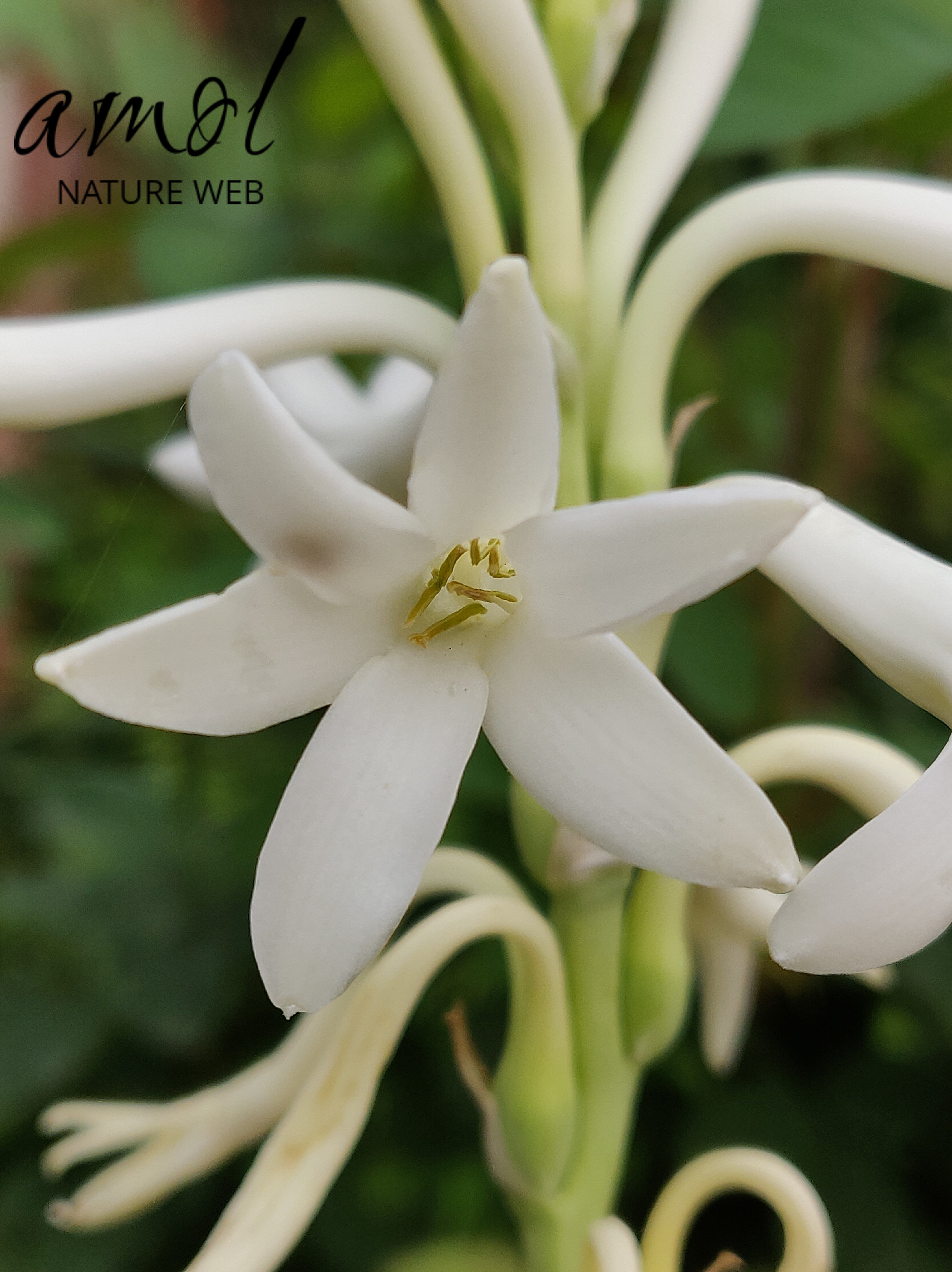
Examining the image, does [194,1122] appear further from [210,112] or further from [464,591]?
[210,112]

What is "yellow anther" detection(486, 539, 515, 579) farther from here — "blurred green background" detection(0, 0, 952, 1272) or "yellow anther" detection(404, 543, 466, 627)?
Result: "blurred green background" detection(0, 0, 952, 1272)

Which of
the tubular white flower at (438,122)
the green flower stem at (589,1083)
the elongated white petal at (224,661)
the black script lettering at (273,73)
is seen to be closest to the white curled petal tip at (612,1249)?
the green flower stem at (589,1083)

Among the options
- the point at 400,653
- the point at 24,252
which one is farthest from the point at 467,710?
the point at 24,252

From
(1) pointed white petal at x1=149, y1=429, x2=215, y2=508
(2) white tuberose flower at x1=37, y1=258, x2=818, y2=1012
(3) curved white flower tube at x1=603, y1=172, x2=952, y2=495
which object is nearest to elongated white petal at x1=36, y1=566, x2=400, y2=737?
(2) white tuberose flower at x1=37, y1=258, x2=818, y2=1012

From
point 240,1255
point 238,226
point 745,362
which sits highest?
point 238,226

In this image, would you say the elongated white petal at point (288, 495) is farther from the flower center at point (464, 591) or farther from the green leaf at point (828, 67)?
the green leaf at point (828, 67)

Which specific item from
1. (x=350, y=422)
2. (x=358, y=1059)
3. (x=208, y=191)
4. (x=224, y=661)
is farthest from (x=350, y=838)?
(x=208, y=191)

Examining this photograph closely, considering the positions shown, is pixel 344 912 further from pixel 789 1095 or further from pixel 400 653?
pixel 789 1095
